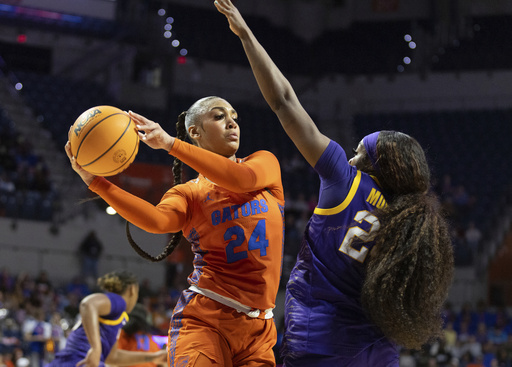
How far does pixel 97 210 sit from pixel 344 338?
529 inches

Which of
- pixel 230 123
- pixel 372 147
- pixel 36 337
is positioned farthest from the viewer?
pixel 36 337

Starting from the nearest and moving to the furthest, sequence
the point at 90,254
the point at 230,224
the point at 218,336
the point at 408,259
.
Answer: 1. the point at 408,259
2. the point at 218,336
3. the point at 230,224
4. the point at 90,254

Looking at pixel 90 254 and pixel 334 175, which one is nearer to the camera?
pixel 334 175

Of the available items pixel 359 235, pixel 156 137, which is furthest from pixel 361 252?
pixel 156 137

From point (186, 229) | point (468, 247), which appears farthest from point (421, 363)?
point (186, 229)

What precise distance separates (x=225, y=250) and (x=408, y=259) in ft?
3.33

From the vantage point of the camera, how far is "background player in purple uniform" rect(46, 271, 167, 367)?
511cm

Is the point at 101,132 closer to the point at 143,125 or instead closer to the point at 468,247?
the point at 143,125

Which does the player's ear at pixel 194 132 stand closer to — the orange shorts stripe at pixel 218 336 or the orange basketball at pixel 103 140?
the orange basketball at pixel 103 140

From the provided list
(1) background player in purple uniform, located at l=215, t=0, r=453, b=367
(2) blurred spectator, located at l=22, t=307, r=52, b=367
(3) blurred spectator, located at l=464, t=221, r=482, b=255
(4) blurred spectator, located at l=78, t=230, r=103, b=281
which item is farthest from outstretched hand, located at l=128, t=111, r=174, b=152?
(3) blurred spectator, located at l=464, t=221, r=482, b=255

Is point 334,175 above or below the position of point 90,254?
above

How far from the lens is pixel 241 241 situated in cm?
334

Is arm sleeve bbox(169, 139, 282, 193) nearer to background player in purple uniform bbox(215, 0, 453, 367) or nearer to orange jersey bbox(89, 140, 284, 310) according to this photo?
orange jersey bbox(89, 140, 284, 310)

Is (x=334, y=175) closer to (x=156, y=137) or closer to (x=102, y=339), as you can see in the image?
(x=156, y=137)
